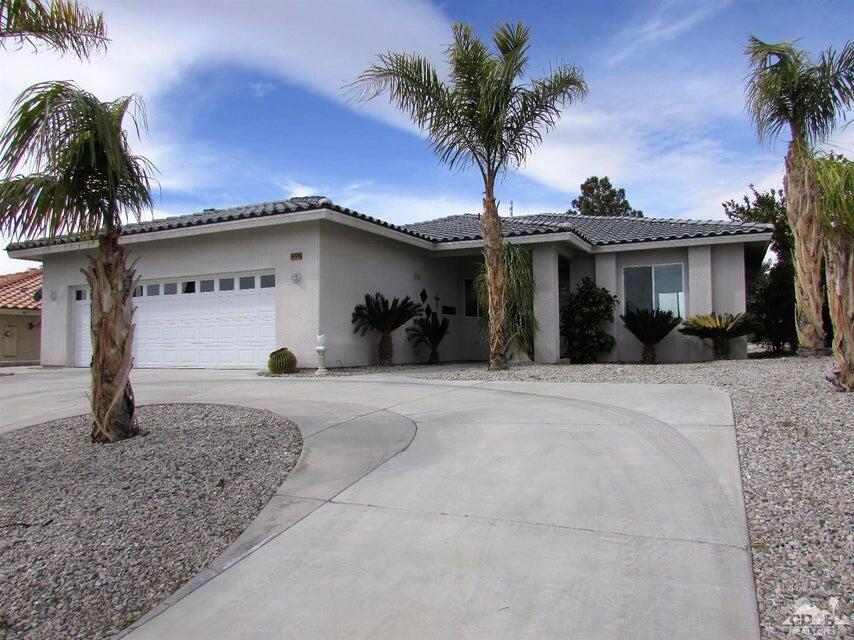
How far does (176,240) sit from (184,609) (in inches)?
516

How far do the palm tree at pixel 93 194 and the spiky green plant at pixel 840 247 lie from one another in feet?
24.4

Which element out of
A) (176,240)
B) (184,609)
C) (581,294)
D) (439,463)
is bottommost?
(184,609)

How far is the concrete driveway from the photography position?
2852 mm

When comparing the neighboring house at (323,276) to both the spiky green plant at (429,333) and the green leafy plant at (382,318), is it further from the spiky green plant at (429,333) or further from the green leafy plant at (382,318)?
the spiky green plant at (429,333)

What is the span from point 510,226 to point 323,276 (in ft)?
18.6

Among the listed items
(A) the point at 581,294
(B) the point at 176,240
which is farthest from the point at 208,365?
(A) the point at 581,294

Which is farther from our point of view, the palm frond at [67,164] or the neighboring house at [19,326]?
the neighboring house at [19,326]

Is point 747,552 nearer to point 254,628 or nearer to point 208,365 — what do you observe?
point 254,628

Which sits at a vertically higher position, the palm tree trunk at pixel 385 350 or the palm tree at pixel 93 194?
the palm tree at pixel 93 194

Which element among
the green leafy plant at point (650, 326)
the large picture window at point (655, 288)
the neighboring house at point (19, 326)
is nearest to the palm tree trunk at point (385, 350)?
the green leafy plant at point (650, 326)

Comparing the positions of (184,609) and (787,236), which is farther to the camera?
(787,236)

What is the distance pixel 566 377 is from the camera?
1034 centimetres

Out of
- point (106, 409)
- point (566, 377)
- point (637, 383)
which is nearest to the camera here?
point (106, 409)

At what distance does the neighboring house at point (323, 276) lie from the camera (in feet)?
42.9
